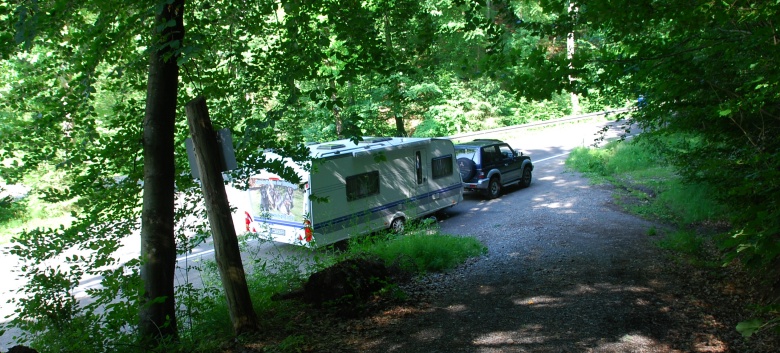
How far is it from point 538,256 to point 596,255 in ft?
3.06

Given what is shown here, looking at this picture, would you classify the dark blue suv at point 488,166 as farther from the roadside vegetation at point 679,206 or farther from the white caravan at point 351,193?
the roadside vegetation at point 679,206

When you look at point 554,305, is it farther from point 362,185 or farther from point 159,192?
point 362,185

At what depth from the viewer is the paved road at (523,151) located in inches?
480

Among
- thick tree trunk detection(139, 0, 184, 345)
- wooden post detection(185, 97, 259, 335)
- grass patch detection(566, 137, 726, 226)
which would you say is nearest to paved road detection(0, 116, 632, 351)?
grass patch detection(566, 137, 726, 226)

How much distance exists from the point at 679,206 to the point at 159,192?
12323 millimetres

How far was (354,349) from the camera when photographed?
17.7 ft

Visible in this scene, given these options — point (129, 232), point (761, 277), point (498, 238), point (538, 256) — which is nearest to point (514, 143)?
point (498, 238)

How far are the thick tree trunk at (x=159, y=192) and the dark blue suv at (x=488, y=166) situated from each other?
41.9ft

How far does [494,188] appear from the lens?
62.4ft

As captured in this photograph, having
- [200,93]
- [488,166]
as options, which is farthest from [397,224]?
[200,93]

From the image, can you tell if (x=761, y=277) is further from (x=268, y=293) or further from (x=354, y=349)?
(x=268, y=293)

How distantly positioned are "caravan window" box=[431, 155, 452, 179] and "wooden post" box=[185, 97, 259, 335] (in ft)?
34.1

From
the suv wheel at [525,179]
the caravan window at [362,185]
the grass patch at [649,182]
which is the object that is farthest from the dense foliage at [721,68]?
the suv wheel at [525,179]

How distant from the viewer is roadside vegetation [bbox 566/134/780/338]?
220 inches
